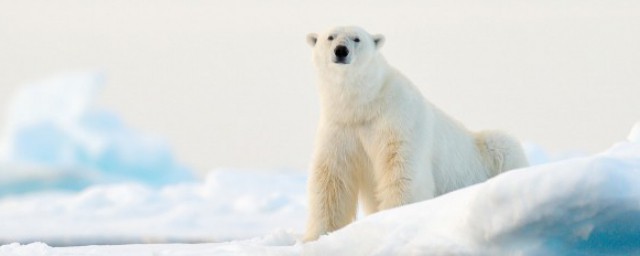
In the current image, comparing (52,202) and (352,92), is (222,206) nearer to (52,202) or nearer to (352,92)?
(52,202)

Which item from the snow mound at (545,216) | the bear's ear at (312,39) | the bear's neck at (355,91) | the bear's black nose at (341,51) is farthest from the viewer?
the bear's ear at (312,39)

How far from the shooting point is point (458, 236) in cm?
377

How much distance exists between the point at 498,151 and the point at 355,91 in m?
1.48

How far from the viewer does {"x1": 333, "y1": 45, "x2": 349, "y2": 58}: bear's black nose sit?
5.54 m

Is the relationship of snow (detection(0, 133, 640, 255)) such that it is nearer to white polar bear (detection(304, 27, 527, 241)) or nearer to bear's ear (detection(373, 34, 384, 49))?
white polar bear (detection(304, 27, 527, 241))

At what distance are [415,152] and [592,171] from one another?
86.6 inches

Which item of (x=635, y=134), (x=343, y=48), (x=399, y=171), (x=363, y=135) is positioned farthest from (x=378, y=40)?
(x=635, y=134)

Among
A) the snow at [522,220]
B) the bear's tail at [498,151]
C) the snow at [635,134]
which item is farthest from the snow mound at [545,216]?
the bear's tail at [498,151]

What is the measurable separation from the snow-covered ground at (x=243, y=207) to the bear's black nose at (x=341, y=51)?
1228 mm

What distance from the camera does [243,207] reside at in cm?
1560

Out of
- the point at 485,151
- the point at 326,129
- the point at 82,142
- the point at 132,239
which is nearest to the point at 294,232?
the point at 326,129

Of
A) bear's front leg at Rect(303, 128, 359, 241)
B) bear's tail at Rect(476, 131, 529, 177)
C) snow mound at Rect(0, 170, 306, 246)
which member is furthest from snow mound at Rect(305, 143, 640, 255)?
snow mound at Rect(0, 170, 306, 246)

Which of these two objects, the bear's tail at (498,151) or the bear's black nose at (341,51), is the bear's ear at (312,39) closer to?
the bear's black nose at (341,51)

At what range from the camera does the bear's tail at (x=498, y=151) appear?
6.61 meters
